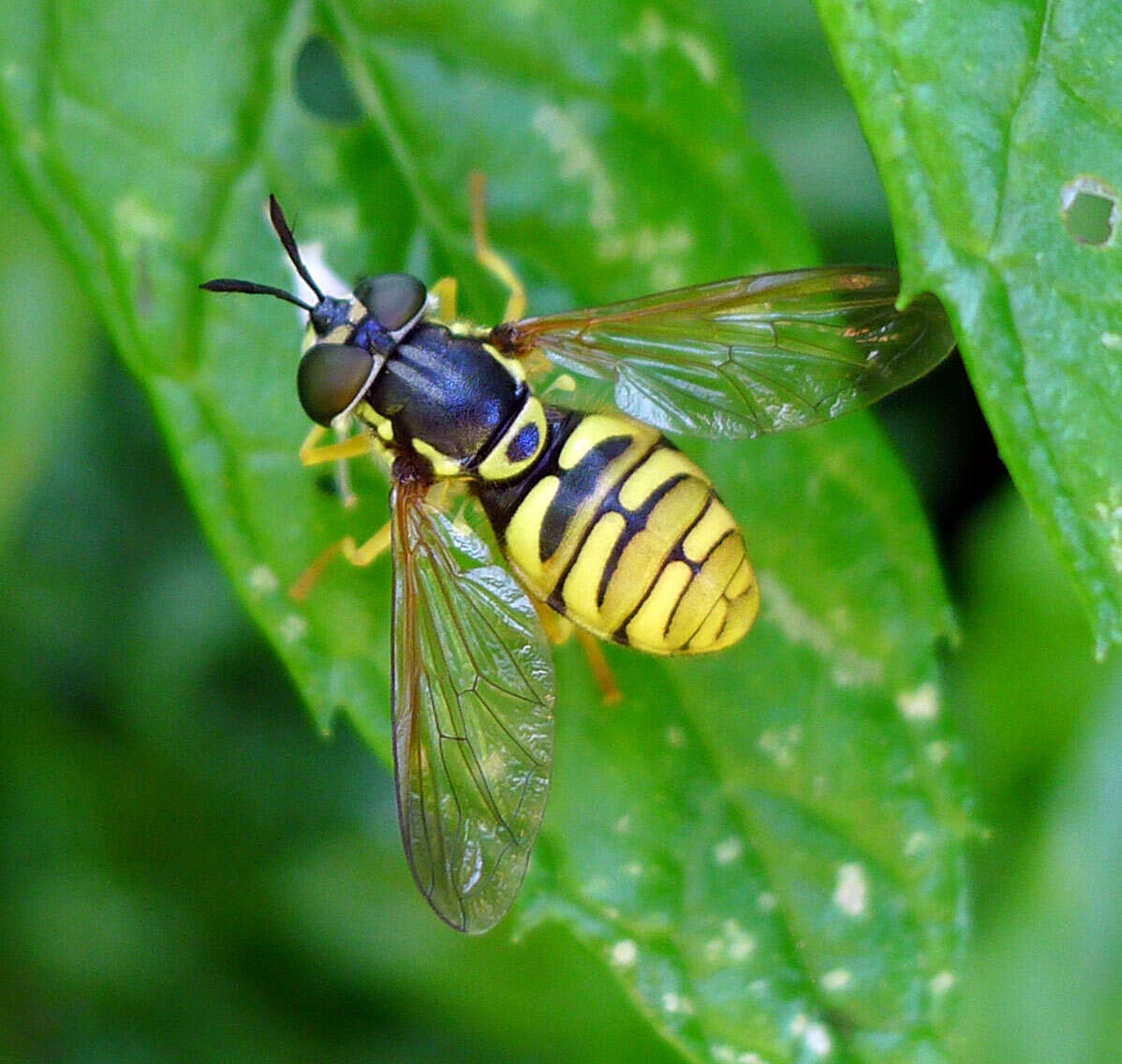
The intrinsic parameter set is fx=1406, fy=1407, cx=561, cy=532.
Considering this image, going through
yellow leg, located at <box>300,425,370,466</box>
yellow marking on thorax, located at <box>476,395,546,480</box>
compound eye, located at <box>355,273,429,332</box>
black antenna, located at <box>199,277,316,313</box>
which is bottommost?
yellow leg, located at <box>300,425,370,466</box>

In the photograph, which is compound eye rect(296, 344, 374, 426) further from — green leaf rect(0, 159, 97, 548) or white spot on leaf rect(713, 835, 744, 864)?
white spot on leaf rect(713, 835, 744, 864)

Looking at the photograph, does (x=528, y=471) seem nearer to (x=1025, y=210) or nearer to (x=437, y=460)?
(x=437, y=460)

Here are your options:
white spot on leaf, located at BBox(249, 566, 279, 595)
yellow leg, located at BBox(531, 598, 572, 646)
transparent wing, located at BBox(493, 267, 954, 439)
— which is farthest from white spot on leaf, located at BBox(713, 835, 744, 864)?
white spot on leaf, located at BBox(249, 566, 279, 595)

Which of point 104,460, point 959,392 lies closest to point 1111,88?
point 959,392

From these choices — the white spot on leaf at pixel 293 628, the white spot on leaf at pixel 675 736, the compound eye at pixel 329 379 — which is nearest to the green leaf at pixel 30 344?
the compound eye at pixel 329 379

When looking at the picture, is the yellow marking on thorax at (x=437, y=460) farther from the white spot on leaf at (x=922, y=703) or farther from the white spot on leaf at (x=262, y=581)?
the white spot on leaf at (x=922, y=703)
